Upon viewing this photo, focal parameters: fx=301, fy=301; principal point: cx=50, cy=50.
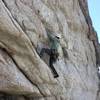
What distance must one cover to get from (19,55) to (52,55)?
107 inches

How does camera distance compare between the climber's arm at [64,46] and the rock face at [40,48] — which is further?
the climber's arm at [64,46]

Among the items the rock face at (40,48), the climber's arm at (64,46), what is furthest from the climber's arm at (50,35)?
the climber's arm at (64,46)

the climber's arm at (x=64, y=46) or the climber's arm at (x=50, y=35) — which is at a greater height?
the climber's arm at (x=50, y=35)

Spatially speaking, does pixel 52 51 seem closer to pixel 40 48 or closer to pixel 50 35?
pixel 40 48

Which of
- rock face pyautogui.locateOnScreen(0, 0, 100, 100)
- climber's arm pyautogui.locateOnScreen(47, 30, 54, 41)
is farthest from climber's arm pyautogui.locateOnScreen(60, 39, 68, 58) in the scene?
climber's arm pyautogui.locateOnScreen(47, 30, 54, 41)

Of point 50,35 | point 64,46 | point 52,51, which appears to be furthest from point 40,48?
point 64,46

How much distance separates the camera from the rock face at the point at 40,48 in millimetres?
13406

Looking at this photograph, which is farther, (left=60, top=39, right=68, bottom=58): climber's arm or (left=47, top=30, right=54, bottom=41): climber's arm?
(left=60, top=39, right=68, bottom=58): climber's arm

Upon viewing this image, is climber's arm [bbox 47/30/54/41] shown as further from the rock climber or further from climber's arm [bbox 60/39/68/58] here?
climber's arm [bbox 60/39/68/58]

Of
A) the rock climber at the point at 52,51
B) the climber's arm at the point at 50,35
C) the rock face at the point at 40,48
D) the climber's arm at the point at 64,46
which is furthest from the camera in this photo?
the climber's arm at the point at 64,46

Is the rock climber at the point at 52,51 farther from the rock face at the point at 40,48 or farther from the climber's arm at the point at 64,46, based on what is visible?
the climber's arm at the point at 64,46

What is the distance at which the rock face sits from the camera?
13.4m

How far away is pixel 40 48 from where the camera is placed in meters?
15.9

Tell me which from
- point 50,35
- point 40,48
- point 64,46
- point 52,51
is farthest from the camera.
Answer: point 64,46
